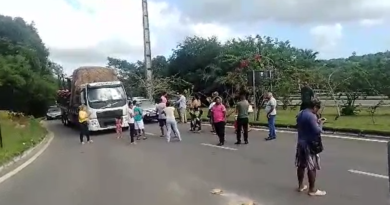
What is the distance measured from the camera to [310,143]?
947 centimetres

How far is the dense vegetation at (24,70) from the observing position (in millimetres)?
54219

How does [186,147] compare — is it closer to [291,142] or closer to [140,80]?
[291,142]

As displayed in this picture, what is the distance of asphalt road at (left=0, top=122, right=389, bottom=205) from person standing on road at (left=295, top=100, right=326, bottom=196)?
15.0 inches

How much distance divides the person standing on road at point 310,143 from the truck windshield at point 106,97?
20.2 m

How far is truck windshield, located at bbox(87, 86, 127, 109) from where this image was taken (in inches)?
1136

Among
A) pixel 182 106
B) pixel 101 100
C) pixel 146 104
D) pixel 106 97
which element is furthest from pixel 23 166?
pixel 146 104

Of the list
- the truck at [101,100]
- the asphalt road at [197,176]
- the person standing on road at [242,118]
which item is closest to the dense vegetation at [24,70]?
the truck at [101,100]

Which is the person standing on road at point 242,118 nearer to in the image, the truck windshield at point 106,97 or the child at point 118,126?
the child at point 118,126

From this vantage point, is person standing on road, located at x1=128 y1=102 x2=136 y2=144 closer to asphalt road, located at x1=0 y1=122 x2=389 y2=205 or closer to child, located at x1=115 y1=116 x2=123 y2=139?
asphalt road, located at x1=0 y1=122 x2=389 y2=205

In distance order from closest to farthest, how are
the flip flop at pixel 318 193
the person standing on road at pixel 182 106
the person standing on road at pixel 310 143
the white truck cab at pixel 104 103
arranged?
the flip flop at pixel 318 193 → the person standing on road at pixel 310 143 → the white truck cab at pixel 104 103 → the person standing on road at pixel 182 106

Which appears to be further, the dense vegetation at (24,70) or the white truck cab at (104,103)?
the dense vegetation at (24,70)

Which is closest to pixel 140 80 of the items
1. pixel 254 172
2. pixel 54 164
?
pixel 54 164

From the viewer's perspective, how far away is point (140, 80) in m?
48.8

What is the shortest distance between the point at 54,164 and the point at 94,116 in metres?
12.1
